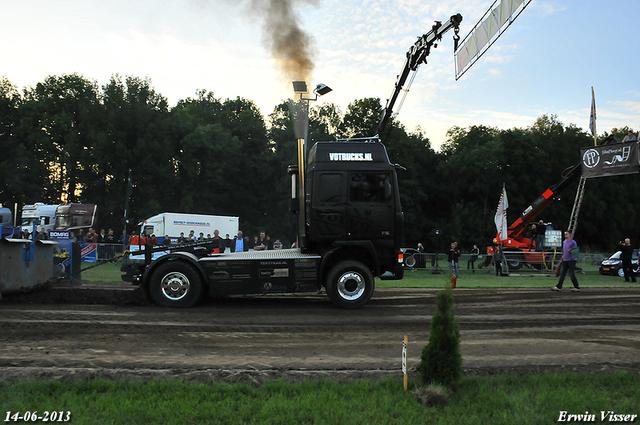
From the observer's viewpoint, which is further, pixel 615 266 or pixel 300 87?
pixel 615 266

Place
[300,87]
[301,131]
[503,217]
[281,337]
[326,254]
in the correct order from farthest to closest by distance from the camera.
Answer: [503,217] < [300,87] < [301,131] < [326,254] < [281,337]

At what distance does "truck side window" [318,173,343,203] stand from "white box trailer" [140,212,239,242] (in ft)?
79.0

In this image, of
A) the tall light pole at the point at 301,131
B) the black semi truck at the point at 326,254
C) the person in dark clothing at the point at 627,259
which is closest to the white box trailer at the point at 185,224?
the tall light pole at the point at 301,131

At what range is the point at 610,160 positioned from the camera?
85.1ft

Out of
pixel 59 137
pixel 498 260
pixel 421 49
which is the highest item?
pixel 59 137

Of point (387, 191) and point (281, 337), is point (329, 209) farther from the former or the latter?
point (281, 337)

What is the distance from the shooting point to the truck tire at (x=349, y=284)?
32.8 feet

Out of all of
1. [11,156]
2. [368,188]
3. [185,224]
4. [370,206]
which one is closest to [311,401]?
[370,206]

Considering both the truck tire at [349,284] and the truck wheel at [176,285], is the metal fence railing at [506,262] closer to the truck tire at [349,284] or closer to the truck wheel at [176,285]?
the truck tire at [349,284]

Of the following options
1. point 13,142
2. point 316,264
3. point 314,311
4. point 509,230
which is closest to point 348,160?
point 316,264

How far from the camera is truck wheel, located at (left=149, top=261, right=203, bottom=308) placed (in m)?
9.78

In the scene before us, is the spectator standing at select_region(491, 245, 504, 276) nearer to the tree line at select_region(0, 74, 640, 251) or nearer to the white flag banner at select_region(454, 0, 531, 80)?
the white flag banner at select_region(454, 0, 531, 80)

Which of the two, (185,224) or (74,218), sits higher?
(74,218)

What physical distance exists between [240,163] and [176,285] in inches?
1946
